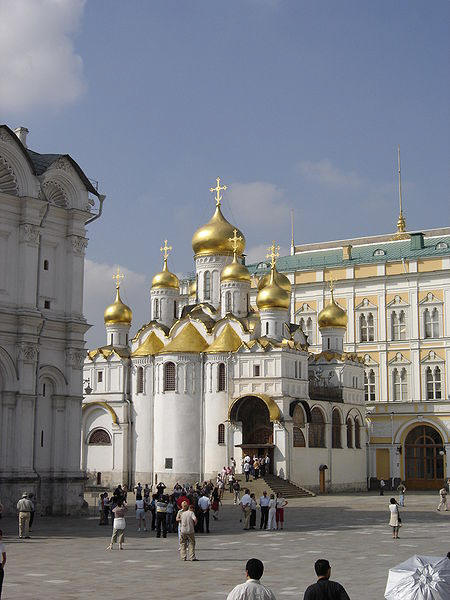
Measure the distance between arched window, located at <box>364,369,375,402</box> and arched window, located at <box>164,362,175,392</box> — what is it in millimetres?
15344

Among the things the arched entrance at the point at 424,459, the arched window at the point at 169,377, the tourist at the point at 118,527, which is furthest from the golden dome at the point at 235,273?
the tourist at the point at 118,527

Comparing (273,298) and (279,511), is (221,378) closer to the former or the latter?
(273,298)

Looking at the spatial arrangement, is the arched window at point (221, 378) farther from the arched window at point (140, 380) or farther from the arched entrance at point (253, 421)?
the arched window at point (140, 380)

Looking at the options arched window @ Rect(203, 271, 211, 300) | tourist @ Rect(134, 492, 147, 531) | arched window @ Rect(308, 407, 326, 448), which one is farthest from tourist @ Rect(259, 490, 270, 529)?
arched window @ Rect(203, 271, 211, 300)

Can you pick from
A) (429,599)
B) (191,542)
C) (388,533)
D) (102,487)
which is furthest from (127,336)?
(429,599)

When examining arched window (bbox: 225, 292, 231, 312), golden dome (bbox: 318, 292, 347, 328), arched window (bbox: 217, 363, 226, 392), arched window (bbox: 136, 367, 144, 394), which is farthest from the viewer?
golden dome (bbox: 318, 292, 347, 328)

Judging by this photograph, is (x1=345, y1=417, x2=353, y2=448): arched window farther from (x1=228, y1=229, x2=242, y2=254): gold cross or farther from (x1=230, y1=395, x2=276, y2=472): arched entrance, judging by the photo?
(x1=228, y1=229, x2=242, y2=254): gold cross

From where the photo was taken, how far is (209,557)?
20469mm

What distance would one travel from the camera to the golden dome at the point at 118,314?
61.1 meters

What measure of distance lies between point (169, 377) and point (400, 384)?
665 inches

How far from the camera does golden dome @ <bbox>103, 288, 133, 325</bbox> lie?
200 feet

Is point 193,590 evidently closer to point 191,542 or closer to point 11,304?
point 191,542

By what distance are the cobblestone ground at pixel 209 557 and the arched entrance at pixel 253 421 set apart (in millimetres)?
17984

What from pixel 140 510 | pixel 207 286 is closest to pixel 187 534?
pixel 140 510
